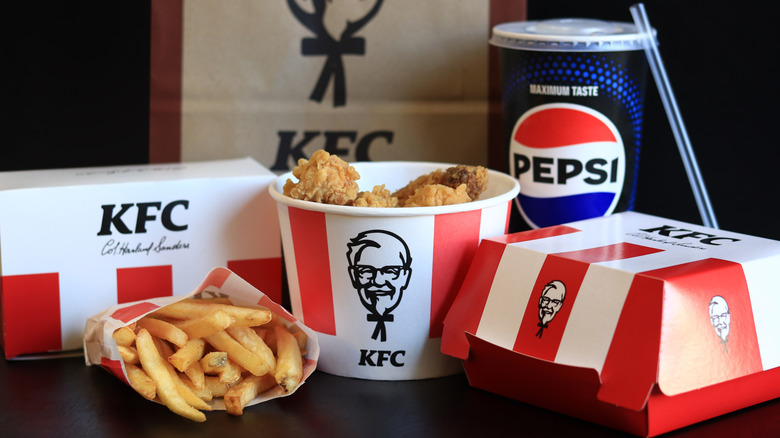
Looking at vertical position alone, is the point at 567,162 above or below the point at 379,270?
above

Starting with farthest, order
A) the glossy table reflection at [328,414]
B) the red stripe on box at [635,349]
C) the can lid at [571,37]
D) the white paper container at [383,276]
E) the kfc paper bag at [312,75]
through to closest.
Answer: the kfc paper bag at [312,75] < the can lid at [571,37] < the white paper container at [383,276] < the glossy table reflection at [328,414] < the red stripe on box at [635,349]

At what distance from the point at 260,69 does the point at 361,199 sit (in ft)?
1.96

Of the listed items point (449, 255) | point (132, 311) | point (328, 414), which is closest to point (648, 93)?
point (449, 255)

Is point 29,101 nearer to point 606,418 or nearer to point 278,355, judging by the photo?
point 278,355

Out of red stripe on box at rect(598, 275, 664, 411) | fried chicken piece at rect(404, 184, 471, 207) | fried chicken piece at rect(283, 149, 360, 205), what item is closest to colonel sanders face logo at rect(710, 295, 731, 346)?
red stripe on box at rect(598, 275, 664, 411)

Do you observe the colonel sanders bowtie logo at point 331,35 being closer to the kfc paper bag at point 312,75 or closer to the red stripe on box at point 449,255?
the kfc paper bag at point 312,75

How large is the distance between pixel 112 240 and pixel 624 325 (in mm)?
842

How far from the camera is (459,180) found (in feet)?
4.25

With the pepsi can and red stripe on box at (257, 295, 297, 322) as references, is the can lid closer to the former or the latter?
the pepsi can

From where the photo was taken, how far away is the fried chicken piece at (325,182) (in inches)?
47.3

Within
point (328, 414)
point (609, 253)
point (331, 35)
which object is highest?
point (331, 35)

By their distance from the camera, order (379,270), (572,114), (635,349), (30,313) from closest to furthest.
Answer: (635,349) → (379,270) → (30,313) → (572,114)

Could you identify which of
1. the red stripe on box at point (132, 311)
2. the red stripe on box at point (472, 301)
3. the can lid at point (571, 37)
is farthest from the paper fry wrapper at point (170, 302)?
the can lid at point (571, 37)

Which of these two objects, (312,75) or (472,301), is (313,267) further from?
(312,75)
